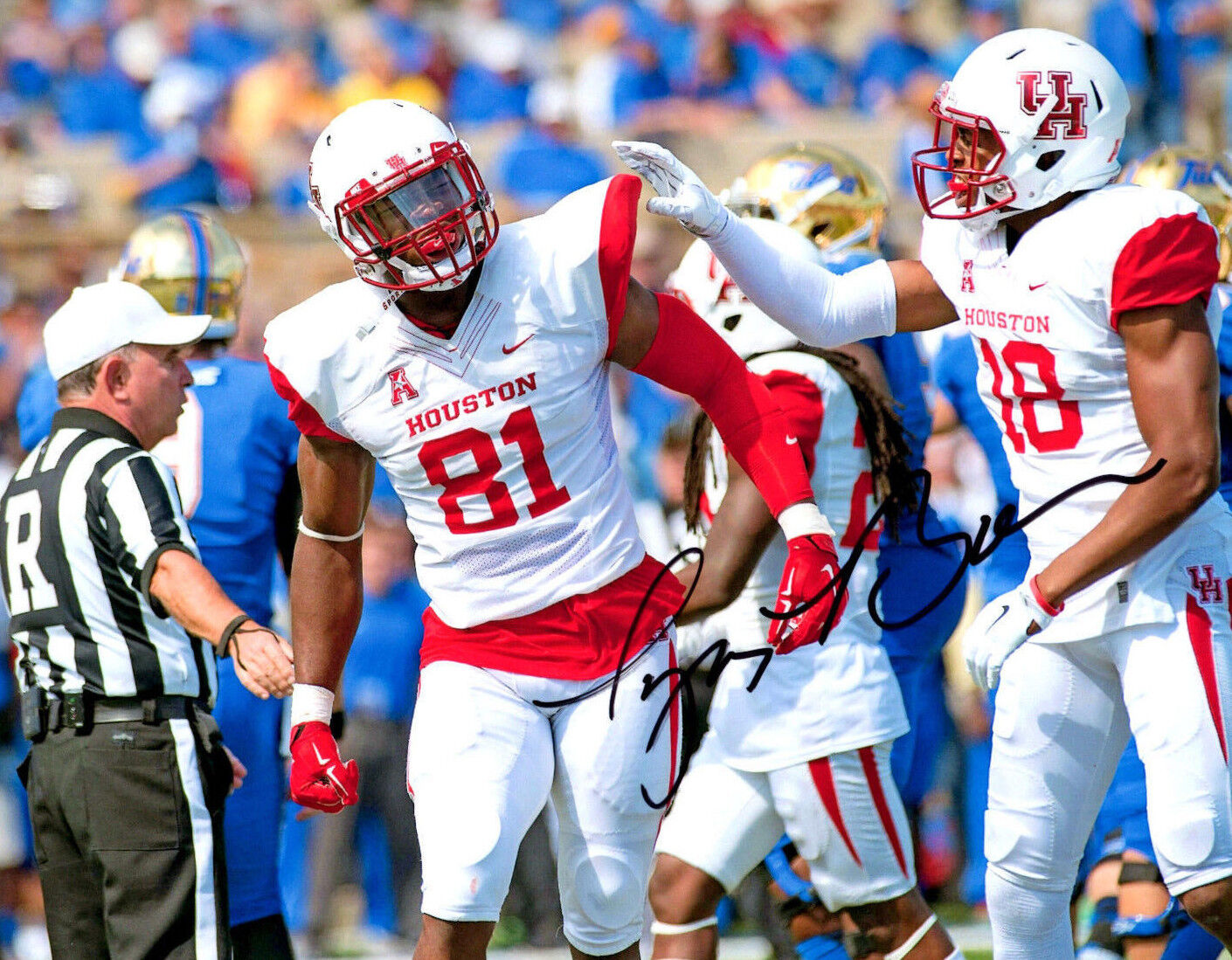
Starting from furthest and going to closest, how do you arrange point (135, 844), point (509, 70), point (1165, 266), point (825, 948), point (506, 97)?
point (509, 70), point (506, 97), point (825, 948), point (135, 844), point (1165, 266)

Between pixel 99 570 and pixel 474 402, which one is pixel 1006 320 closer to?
pixel 474 402

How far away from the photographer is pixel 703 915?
4203 mm

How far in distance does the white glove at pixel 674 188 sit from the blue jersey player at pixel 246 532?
142 cm

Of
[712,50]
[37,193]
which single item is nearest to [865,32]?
[712,50]

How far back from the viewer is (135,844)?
12.4 ft

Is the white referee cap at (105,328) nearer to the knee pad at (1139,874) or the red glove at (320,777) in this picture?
the red glove at (320,777)

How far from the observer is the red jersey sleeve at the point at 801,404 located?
4082 millimetres

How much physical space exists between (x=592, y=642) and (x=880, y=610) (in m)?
1.22

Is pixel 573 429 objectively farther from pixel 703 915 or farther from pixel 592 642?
pixel 703 915

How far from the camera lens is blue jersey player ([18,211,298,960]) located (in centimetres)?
437

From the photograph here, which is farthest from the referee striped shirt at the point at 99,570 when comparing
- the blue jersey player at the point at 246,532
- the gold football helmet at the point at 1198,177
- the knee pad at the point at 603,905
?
the gold football helmet at the point at 1198,177

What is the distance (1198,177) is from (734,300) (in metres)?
1.45

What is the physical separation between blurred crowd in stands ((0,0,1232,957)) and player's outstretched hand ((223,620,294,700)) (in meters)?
3.74

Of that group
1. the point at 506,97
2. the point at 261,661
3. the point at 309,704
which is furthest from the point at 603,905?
the point at 506,97
